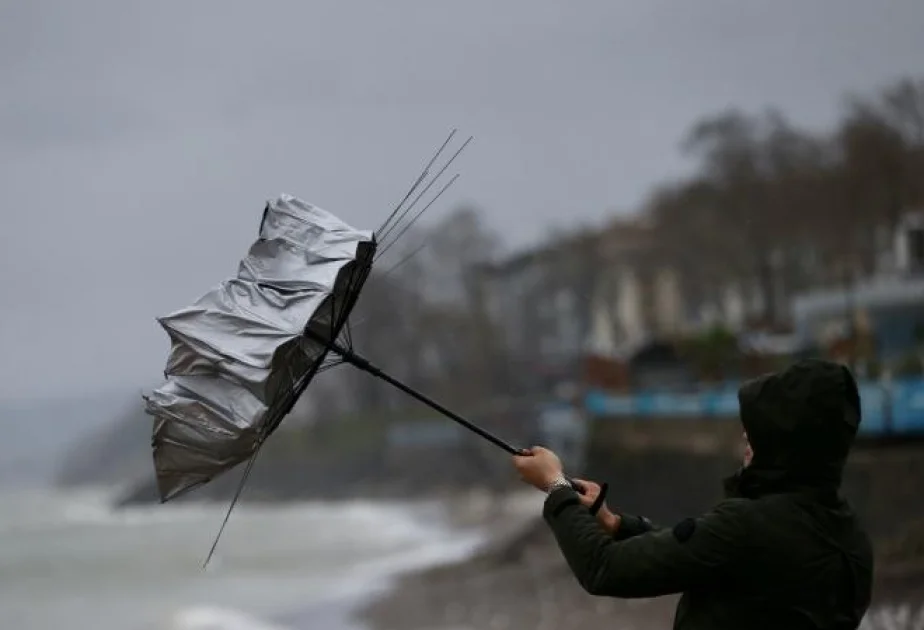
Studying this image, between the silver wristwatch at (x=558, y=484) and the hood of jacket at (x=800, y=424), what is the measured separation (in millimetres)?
357

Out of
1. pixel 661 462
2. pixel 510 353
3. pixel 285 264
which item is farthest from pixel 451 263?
pixel 285 264

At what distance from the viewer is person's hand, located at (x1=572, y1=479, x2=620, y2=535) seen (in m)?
2.72

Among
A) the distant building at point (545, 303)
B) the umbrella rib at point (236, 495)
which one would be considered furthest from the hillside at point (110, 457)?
the umbrella rib at point (236, 495)

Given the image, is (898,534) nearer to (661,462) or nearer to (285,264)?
(661,462)

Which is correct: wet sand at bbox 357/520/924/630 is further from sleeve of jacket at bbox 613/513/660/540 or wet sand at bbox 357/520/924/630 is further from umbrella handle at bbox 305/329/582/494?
sleeve of jacket at bbox 613/513/660/540

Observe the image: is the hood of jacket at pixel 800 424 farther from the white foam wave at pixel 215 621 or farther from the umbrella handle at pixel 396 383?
the white foam wave at pixel 215 621

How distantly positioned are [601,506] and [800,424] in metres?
0.49

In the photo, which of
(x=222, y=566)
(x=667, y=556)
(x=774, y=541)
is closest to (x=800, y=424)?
(x=774, y=541)

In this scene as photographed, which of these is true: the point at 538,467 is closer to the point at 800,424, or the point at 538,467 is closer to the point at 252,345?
the point at 800,424

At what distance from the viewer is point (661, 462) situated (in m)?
32.4

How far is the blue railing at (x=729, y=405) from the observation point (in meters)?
22.7

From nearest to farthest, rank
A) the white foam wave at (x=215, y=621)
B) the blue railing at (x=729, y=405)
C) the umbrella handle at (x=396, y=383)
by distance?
1. the umbrella handle at (x=396, y=383)
2. the white foam wave at (x=215, y=621)
3. the blue railing at (x=729, y=405)

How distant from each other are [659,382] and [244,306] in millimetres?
40348

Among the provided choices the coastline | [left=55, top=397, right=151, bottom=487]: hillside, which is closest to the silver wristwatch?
the coastline
